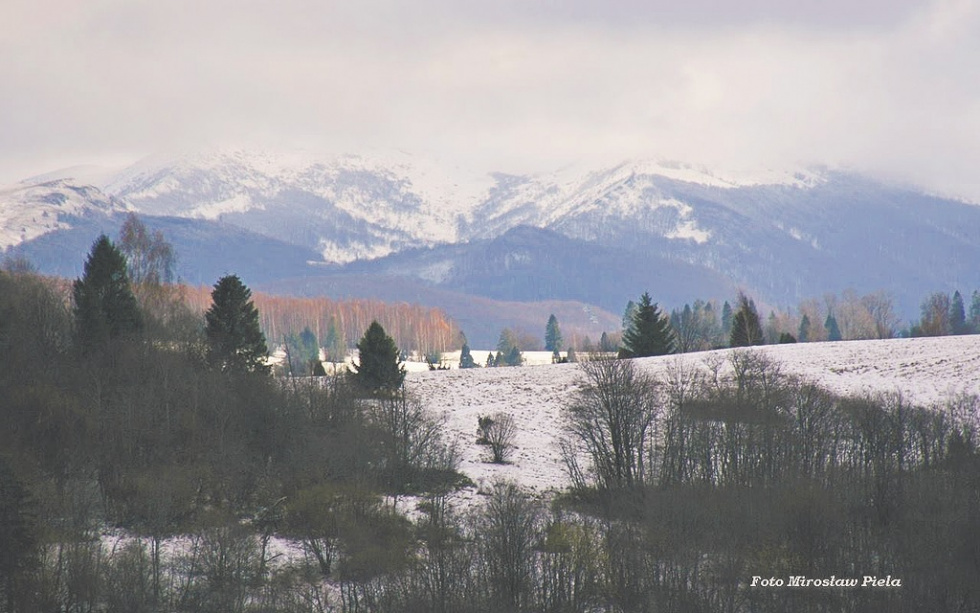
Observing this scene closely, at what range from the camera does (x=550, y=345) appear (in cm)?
19250

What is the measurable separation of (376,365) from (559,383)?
15161mm

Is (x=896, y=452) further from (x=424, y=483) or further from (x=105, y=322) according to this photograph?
(x=105, y=322)

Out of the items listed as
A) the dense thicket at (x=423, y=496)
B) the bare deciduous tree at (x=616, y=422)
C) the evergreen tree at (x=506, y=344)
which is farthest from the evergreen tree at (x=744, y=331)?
the evergreen tree at (x=506, y=344)

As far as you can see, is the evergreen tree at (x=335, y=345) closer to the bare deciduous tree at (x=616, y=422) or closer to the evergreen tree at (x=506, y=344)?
the evergreen tree at (x=506, y=344)

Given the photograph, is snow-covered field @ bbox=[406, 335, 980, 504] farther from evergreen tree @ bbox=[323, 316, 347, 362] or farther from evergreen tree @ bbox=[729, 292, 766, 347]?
evergreen tree @ bbox=[323, 316, 347, 362]

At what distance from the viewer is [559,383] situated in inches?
2908

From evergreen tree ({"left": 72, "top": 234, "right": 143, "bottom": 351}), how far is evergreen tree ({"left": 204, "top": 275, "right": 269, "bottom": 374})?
4.90m

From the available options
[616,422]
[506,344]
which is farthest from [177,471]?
[506,344]

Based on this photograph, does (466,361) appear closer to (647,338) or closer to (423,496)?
(647,338)

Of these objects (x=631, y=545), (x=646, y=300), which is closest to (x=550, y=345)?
(x=646, y=300)

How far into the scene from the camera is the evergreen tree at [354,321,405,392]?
6581 centimetres

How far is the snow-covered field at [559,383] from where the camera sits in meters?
58.6

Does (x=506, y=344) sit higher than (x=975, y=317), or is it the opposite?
(x=975, y=317)

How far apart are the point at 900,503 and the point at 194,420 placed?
120ft
